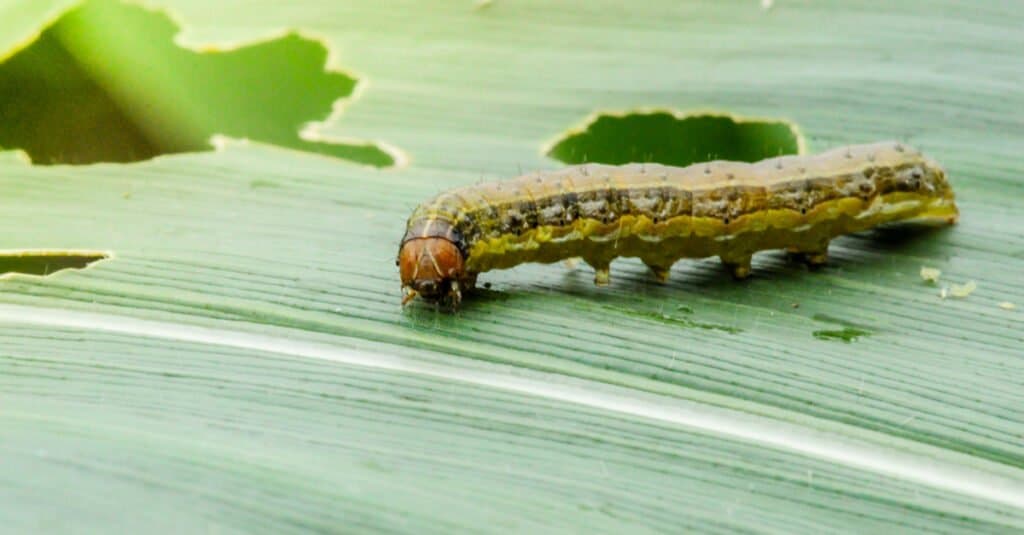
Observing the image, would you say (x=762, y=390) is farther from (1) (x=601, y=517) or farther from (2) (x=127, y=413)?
(2) (x=127, y=413)

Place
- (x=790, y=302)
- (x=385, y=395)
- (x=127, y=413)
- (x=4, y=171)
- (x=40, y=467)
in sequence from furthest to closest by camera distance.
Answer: (x=4, y=171)
(x=790, y=302)
(x=385, y=395)
(x=127, y=413)
(x=40, y=467)

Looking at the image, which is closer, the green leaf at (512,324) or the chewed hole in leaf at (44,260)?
the green leaf at (512,324)

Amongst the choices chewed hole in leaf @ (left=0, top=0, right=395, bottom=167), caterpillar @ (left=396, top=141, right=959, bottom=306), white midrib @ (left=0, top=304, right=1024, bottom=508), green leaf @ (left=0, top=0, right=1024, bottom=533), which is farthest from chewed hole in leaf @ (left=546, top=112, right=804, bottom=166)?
white midrib @ (left=0, top=304, right=1024, bottom=508)

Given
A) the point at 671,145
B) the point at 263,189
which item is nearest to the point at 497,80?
the point at 671,145

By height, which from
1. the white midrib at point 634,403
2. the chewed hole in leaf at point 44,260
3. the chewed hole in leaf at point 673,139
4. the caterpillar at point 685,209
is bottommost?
the white midrib at point 634,403

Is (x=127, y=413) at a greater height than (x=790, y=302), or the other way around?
(x=790, y=302)

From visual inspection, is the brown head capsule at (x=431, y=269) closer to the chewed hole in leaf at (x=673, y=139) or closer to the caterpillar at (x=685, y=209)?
the caterpillar at (x=685, y=209)

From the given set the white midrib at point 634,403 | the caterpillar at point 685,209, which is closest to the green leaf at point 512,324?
the white midrib at point 634,403
